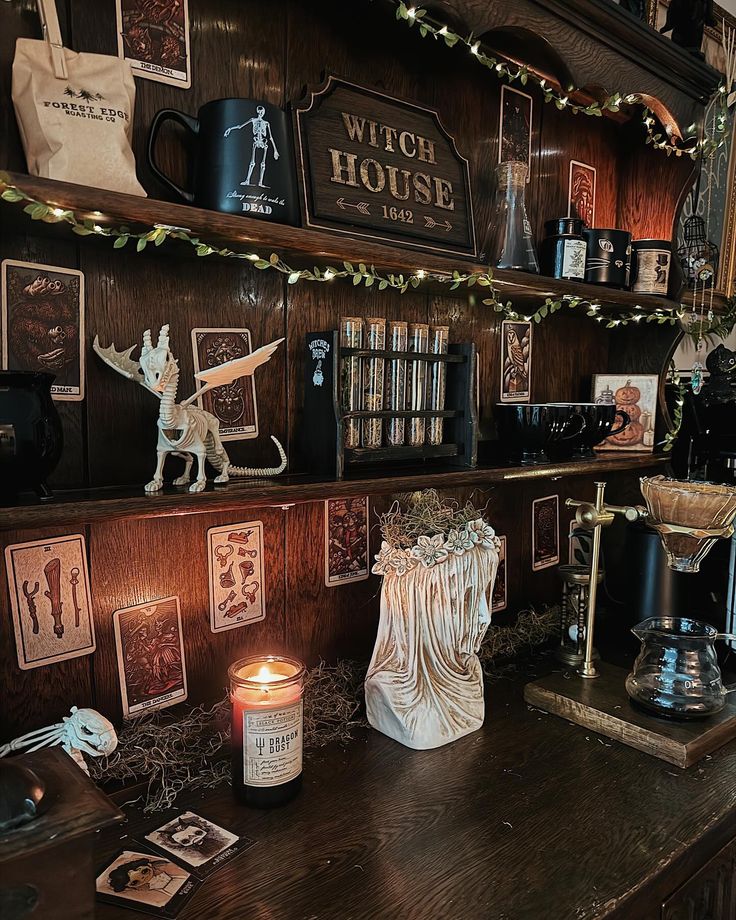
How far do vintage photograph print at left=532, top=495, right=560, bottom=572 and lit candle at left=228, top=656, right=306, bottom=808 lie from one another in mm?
944

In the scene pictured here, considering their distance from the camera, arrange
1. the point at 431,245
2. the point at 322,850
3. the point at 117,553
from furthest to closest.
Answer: the point at 431,245 → the point at 117,553 → the point at 322,850

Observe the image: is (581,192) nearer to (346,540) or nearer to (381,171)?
(381,171)

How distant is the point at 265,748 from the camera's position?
108 centimetres

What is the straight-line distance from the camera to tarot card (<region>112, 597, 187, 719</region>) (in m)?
1.14

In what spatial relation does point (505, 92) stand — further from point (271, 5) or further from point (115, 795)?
point (115, 795)

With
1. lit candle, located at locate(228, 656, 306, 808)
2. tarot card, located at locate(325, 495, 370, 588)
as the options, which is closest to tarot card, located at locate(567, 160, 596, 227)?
tarot card, located at locate(325, 495, 370, 588)

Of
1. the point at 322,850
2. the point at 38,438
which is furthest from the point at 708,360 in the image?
the point at 38,438

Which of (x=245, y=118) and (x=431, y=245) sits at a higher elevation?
(x=245, y=118)

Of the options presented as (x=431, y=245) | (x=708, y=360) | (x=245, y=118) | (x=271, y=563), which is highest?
(x=245, y=118)

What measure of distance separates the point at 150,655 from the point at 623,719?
2.93ft

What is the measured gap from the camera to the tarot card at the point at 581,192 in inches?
71.3

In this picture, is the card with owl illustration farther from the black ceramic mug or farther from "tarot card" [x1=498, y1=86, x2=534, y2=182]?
the black ceramic mug

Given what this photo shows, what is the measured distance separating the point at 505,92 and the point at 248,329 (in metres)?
0.90

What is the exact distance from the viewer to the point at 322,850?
3.24ft
